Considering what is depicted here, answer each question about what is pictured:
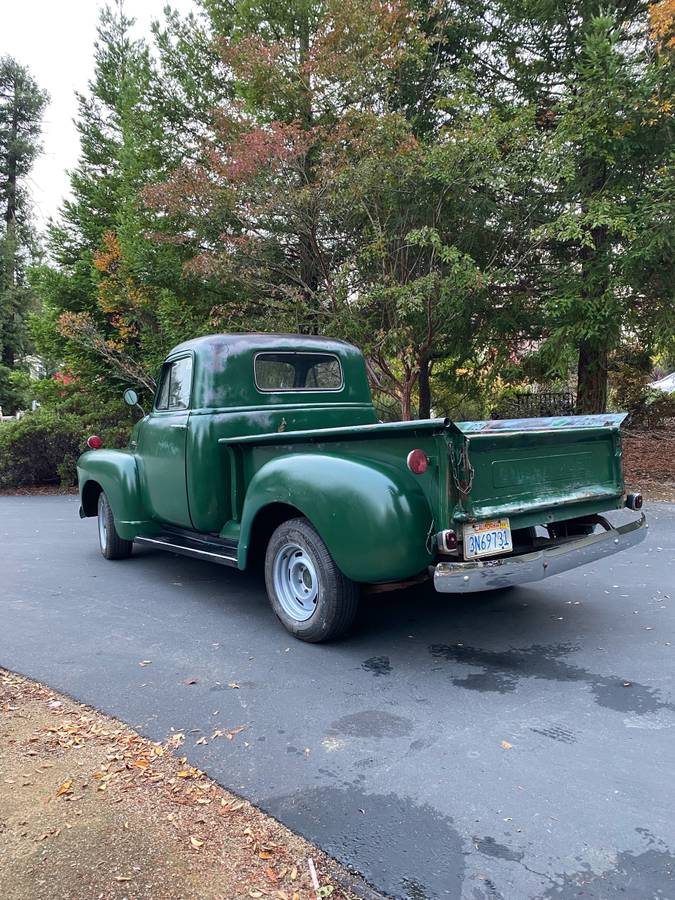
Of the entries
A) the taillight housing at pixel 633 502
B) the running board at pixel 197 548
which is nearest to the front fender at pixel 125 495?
the running board at pixel 197 548

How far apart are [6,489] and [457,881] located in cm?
1297

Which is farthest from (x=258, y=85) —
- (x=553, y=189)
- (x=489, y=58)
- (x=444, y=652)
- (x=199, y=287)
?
(x=444, y=652)

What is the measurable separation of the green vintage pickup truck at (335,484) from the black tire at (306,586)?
0.03ft

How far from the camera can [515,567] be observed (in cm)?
349

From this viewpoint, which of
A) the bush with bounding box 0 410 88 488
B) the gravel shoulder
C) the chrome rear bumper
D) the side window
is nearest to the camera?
the gravel shoulder

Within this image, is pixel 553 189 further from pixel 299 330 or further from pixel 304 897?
pixel 304 897

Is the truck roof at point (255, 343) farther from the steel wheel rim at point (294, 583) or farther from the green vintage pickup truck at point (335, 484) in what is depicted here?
the steel wheel rim at point (294, 583)

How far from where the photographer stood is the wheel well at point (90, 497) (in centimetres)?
676

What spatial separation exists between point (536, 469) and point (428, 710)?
1604 mm

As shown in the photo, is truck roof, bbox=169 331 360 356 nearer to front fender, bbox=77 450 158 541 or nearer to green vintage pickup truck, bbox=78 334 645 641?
green vintage pickup truck, bbox=78 334 645 641

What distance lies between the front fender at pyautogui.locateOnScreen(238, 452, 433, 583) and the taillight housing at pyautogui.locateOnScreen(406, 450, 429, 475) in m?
0.13

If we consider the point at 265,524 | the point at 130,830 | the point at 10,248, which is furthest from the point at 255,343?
the point at 10,248

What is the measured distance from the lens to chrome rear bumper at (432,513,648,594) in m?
3.34

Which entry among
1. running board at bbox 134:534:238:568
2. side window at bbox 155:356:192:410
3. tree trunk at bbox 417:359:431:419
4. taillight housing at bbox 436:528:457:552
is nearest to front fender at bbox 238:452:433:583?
taillight housing at bbox 436:528:457:552
